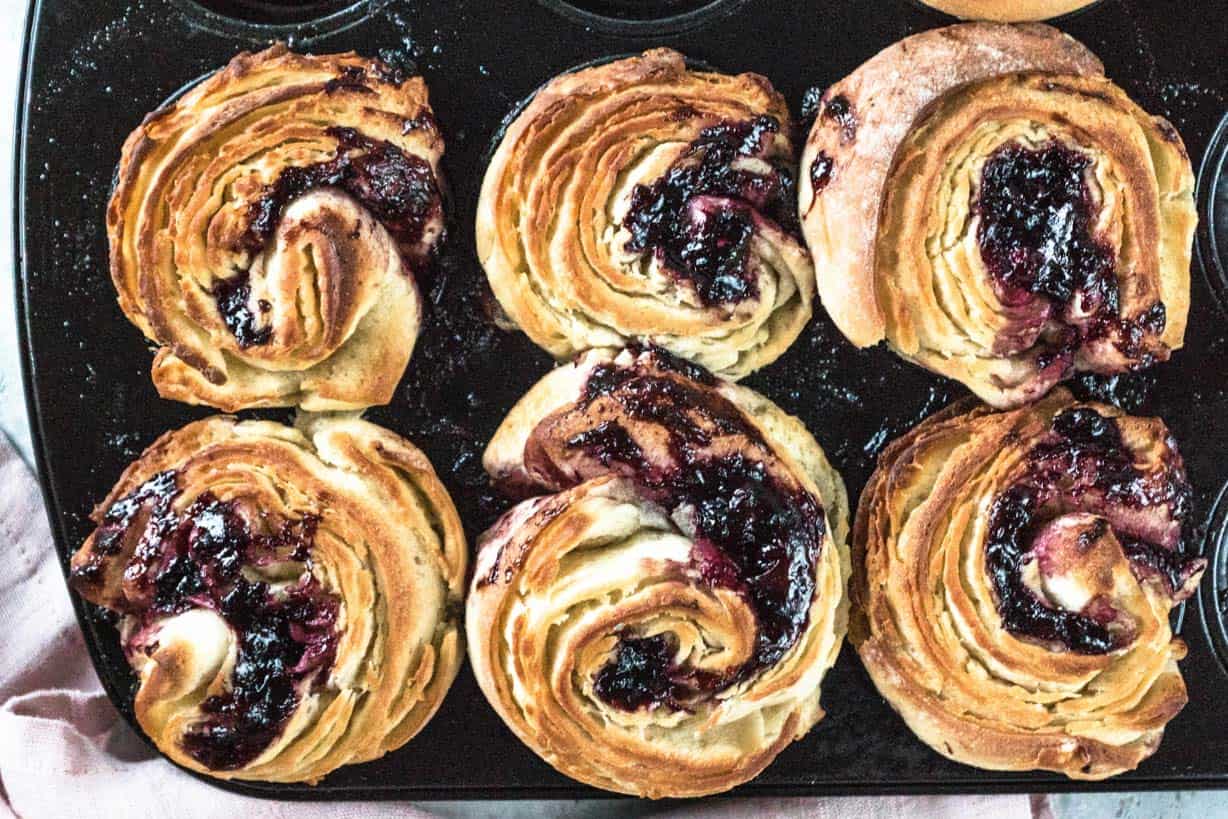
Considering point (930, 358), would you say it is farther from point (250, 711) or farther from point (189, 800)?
point (189, 800)

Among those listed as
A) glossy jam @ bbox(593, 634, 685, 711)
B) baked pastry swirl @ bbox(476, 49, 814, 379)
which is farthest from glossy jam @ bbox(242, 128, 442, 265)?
glossy jam @ bbox(593, 634, 685, 711)

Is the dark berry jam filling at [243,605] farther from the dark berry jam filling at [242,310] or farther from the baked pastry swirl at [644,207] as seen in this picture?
the baked pastry swirl at [644,207]

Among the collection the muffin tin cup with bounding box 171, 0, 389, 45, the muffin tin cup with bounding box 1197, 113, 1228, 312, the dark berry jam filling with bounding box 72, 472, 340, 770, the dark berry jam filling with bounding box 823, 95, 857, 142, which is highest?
the muffin tin cup with bounding box 171, 0, 389, 45

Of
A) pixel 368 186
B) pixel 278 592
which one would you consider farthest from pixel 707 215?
pixel 278 592

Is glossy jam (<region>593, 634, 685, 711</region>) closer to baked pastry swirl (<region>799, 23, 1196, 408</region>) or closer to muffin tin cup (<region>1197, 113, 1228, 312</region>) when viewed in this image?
baked pastry swirl (<region>799, 23, 1196, 408</region>)

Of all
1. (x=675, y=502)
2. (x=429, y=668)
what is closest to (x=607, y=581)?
(x=675, y=502)

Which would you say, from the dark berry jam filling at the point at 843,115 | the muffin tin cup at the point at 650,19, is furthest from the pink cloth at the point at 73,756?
the muffin tin cup at the point at 650,19
